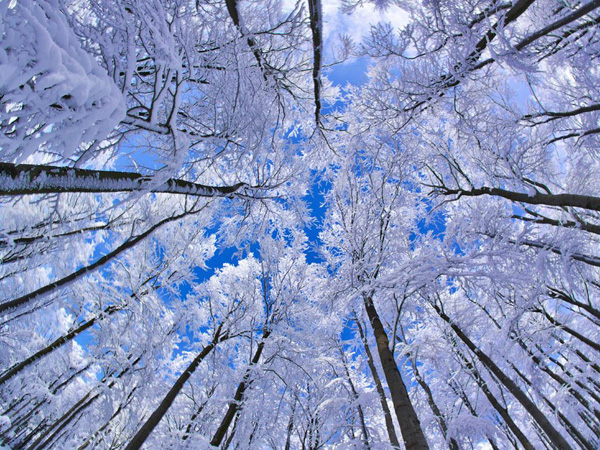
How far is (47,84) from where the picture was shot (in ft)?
3.30

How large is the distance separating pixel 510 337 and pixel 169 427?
8.05 m

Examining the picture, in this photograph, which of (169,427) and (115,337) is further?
(169,427)

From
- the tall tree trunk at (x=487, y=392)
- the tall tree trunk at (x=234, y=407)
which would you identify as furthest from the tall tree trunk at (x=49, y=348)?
the tall tree trunk at (x=487, y=392)

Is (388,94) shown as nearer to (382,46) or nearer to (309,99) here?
(382,46)

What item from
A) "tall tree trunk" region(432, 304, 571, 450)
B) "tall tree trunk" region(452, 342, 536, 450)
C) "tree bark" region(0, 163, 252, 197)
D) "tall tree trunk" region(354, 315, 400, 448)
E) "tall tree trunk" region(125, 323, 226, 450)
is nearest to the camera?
"tree bark" region(0, 163, 252, 197)

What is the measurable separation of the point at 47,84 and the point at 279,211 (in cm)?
377

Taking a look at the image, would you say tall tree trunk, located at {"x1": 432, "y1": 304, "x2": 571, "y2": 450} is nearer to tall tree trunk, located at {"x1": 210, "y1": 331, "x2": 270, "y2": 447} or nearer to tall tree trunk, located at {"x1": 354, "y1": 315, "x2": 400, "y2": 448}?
tall tree trunk, located at {"x1": 354, "y1": 315, "x2": 400, "y2": 448}

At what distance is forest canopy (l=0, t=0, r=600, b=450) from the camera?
1792 millimetres

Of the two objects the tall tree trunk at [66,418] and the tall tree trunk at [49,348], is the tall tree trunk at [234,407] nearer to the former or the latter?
the tall tree trunk at [66,418]

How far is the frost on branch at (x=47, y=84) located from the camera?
0.95 meters

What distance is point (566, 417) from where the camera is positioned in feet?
20.4

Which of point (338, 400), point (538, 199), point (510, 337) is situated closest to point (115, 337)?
point (338, 400)

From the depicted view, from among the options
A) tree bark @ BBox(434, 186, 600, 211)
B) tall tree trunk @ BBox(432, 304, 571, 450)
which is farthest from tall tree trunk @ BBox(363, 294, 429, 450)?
tall tree trunk @ BBox(432, 304, 571, 450)

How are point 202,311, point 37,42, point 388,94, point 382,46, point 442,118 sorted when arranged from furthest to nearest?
point 202,311
point 442,118
point 388,94
point 382,46
point 37,42
